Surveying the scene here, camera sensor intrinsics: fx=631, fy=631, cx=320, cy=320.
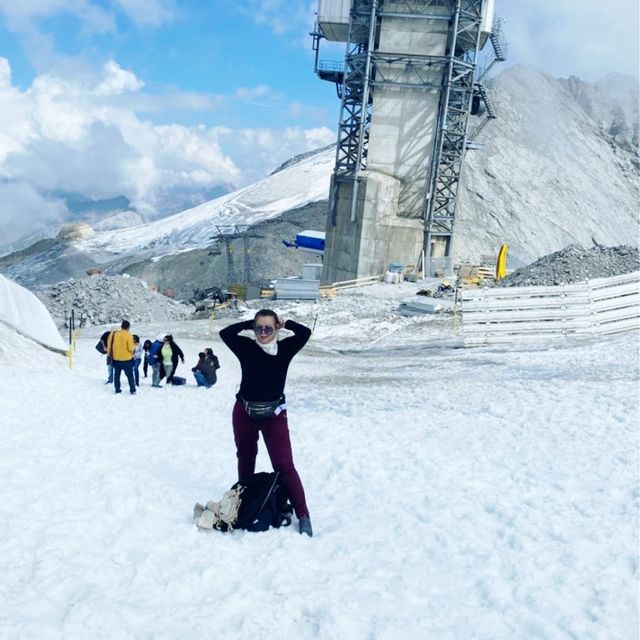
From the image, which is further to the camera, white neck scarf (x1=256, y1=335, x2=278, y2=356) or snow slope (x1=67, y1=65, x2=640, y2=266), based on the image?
snow slope (x1=67, y1=65, x2=640, y2=266)

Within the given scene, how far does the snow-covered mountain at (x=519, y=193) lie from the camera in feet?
196

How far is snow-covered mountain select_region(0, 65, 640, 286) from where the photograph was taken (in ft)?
196

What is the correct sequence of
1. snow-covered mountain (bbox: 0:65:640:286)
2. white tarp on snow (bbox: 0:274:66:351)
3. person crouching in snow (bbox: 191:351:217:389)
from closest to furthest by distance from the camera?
person crouching in snow (bbox: 191:351:217:389) → white tarp on snow (bbox: 0:274:66:351) → snow-covered mountain (bbox: 0:65:640:286)

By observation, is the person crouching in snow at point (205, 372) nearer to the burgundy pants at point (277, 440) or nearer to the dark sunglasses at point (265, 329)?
the burgundy pants at point (277, 440)

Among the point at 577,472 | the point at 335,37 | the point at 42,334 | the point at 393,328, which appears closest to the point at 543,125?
the point at 335,37

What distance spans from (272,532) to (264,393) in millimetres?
1261

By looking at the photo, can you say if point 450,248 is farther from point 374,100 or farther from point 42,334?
point 42,334

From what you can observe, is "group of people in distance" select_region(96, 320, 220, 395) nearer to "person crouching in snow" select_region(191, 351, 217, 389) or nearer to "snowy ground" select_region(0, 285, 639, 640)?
"person crouching in snow" select_region(191, 351, 217, 389)

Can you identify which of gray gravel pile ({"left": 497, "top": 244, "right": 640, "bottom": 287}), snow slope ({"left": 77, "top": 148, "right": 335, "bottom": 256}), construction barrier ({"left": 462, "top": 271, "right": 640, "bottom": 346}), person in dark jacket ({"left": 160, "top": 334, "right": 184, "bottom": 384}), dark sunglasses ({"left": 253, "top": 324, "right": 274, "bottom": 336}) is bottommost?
person in dark jacket ({"left": 160, "top": 334, "right": 184, "bottom": 384})

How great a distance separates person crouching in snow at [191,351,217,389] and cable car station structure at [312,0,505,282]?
28.3 m

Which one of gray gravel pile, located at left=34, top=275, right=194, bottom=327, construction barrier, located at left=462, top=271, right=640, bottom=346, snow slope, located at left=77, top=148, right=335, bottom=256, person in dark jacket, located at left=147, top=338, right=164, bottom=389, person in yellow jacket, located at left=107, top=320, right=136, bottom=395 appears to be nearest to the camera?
person in yellow jacket, located at left=107, top=320, right=136, bottom=395

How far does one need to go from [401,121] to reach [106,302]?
Result: 75.6ft

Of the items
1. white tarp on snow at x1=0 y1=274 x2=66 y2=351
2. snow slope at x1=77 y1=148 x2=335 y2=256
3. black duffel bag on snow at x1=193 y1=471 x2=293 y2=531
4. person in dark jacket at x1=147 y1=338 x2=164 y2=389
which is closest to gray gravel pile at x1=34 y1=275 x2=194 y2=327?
white tarp on snow at x1=0 y1=274 x2=66 y2=351

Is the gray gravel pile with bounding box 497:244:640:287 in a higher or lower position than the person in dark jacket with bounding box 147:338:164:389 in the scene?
higher
